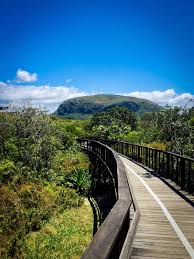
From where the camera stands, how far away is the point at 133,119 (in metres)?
96.0

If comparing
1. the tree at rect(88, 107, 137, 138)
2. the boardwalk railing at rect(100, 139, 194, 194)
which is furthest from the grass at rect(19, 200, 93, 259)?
the tree at rect(88, 107, 137, 138)

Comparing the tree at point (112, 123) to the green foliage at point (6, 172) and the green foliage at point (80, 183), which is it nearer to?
the green foliage at point (80, 183)

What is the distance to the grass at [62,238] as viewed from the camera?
12.3 meters

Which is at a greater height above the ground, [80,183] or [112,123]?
[112,123]

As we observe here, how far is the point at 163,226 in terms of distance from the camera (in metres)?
7.62

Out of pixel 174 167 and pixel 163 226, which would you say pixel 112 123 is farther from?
pixel 163 226

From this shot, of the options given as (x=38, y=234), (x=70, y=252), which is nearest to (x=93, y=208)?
(x=38, y=234)

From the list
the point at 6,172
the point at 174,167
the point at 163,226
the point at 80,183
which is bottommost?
the point at 80,183

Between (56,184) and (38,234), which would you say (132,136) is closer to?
(56,184)

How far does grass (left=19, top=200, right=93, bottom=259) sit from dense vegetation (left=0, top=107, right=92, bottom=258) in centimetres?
9

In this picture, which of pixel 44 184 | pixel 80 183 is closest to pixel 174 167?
pixel 80 183

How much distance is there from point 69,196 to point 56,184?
3.76m

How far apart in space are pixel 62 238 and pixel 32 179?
929 centimetres

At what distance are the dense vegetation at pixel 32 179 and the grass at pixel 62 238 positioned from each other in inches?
3.4
